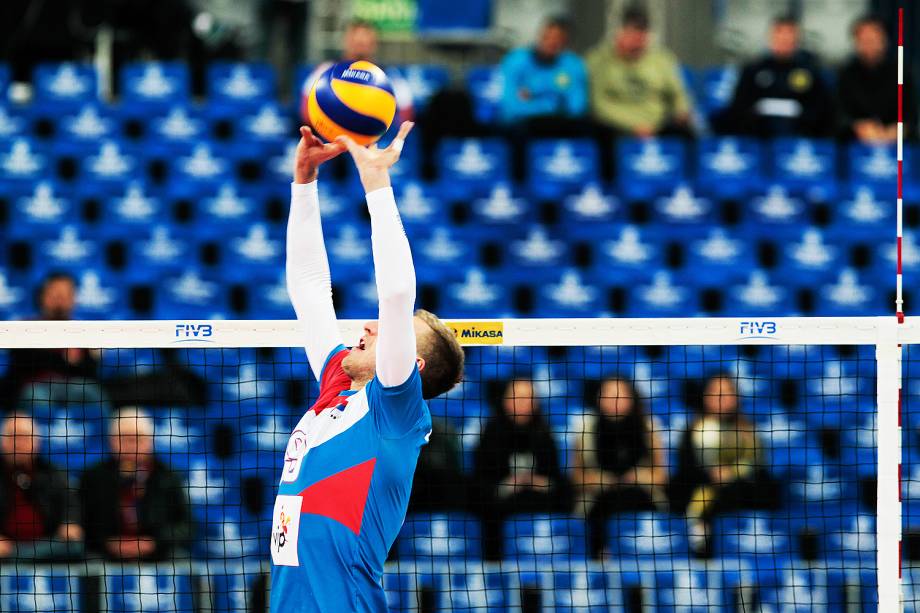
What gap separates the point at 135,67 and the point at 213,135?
1.06 metres

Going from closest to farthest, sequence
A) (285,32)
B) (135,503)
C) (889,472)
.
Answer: (889,472) → (135,503) → (285,32)

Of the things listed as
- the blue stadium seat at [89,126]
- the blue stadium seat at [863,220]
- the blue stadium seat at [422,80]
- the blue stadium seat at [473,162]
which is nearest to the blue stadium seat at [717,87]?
the blue stadium seat at [863,220]

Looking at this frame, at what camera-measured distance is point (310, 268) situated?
605 centimetres

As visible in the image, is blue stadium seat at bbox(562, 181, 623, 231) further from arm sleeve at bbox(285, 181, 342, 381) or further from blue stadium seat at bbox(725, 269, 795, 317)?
arm sleeve at bbox(285, 181, 342, 381)

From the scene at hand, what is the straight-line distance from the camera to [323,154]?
5914 mm

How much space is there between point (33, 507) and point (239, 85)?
6074 millimetres

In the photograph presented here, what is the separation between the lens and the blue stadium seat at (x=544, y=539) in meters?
10.0

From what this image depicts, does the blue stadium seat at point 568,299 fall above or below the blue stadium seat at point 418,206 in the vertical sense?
below

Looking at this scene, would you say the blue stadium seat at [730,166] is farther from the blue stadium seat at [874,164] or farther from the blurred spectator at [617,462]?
the blurred spectator at [617,462]

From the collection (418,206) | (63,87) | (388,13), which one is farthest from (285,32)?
(418,206)

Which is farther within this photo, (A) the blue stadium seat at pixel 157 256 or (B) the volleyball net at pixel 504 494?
(A) the blue stadium seat at pixel 157 256

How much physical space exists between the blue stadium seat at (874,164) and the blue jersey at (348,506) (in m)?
9.73

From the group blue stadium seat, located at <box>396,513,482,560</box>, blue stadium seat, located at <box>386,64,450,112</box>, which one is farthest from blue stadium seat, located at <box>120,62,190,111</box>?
blue stadium seat, located at <box>396,513,482,560</box>

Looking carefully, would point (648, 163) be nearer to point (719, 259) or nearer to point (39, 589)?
point (719, 259)
